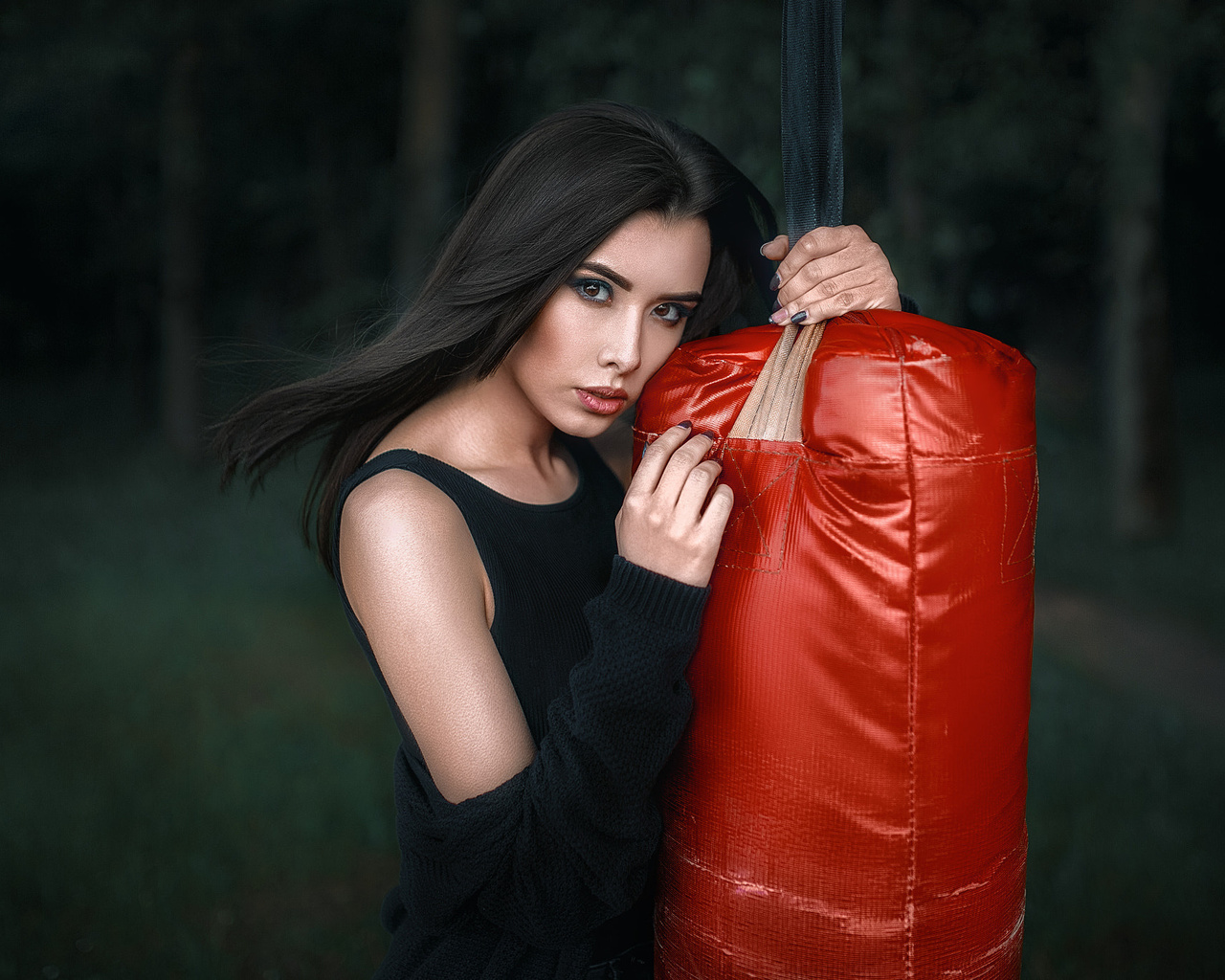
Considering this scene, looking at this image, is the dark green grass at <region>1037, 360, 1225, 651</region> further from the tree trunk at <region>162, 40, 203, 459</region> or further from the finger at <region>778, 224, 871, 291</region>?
the tree trunk at <region>162, 40, 203, 459</region>

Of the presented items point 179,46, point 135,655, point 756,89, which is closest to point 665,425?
point 756,89

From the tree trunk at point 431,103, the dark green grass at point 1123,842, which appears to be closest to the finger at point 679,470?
the dark green grass at point 1123,842

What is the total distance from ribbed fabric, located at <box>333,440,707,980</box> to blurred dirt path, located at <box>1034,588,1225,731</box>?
15.9 feet

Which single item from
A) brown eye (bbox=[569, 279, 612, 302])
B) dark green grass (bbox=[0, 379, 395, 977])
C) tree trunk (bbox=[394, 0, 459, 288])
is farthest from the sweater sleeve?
tree trunk (bbox=[394, 0, 459, 288])

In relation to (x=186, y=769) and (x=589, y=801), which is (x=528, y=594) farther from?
(x=186, y=769)

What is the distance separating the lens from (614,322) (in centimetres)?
179

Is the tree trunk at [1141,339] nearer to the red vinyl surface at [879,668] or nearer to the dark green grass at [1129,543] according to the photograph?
the dark green grass at [1129,543]

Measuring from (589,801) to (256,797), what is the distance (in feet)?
12.1

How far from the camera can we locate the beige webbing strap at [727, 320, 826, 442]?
1383 mm

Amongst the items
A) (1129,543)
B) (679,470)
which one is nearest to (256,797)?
(679,470)

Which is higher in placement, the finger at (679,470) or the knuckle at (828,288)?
the knuckle at (828,288)

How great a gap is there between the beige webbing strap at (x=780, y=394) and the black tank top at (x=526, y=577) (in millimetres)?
550

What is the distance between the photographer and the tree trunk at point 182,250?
36.3 feet

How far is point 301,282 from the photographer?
22062 millimetres
